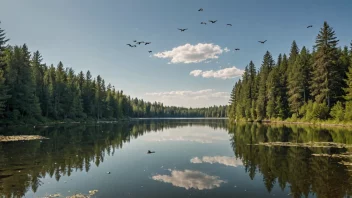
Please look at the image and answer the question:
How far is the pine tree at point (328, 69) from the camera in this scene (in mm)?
61156

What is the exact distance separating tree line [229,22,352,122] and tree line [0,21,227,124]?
64.7 metres

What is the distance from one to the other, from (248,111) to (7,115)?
77.8 metres

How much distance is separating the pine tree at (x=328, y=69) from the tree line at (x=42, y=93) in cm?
7097

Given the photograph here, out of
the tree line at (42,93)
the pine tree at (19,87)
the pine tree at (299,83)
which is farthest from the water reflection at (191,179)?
the pine tree at (299,83)

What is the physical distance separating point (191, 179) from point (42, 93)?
77930 mm

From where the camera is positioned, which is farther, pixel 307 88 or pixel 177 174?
pixel 307 88

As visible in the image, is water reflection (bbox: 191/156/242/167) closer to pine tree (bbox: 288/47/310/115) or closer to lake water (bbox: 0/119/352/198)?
lake water (bbox: 0/119/352/198)

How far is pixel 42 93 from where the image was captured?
262 feet

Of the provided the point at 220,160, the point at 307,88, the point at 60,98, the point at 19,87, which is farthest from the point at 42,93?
the point at 307,88

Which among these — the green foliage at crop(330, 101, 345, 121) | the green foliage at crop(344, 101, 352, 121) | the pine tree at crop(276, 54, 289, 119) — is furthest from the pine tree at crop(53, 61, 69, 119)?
the green foliage at crop(344, 101, 352, 121)

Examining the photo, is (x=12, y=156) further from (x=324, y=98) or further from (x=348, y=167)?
(x=324, y=98)

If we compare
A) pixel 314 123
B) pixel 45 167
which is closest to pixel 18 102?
pixel 45 167

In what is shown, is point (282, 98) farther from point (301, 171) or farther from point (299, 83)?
point (301, 171)

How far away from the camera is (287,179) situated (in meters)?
15.0
